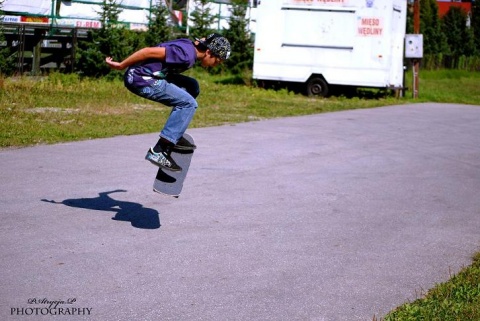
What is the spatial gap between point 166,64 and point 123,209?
5.64 ft

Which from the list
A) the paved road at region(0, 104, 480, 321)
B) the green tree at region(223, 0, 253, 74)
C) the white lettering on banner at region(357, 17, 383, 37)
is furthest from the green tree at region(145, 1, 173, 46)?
the paved road at region(0, 104, 480, 321)

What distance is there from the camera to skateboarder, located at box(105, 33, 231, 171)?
756 centimetres

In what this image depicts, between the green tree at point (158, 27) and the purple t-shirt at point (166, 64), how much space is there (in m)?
18.4

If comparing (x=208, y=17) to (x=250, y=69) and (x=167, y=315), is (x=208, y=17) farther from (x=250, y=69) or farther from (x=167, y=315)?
(x=167, y=315)

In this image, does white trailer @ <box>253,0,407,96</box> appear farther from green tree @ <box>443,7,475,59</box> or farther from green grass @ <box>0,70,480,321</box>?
green tree @ <box>443,7,475,59</box>

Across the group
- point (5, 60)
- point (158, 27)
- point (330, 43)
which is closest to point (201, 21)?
point (158, 27)

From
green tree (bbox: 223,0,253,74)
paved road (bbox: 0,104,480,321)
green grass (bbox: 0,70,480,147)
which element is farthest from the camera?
green tree (bbox: 223,0,253,74)

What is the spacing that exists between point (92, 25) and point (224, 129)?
34.7ft

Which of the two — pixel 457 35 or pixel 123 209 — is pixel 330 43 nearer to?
pixel 123 209

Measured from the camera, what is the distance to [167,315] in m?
5.47

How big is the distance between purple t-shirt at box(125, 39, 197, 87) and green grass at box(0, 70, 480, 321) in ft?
9.35

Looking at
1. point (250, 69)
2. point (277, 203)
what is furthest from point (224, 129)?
point (250, 69)

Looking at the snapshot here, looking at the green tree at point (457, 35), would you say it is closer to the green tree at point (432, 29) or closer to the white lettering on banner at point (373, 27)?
the green tree at point (432, 29)

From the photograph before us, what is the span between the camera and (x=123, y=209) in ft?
28.4
